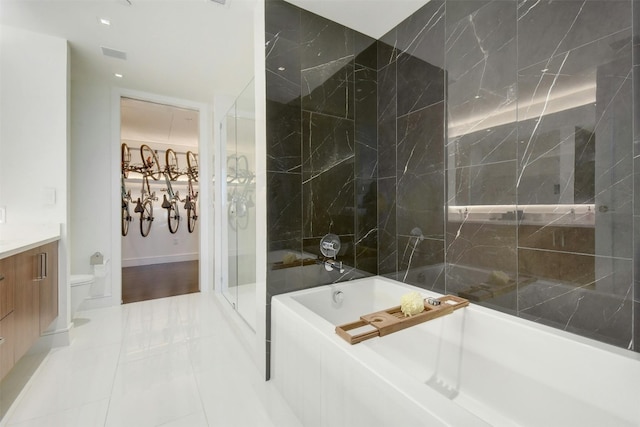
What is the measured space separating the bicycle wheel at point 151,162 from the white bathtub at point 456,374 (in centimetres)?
500

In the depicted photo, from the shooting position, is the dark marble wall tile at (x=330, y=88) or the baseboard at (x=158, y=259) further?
the baseboard at (x=158, y=259)

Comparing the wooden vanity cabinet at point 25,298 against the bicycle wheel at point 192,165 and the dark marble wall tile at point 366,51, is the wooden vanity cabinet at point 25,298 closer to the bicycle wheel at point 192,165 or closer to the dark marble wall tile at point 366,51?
the dark marble wall tile at point 366,51

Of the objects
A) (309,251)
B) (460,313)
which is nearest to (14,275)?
(309,251)

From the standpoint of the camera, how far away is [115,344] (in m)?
2.32

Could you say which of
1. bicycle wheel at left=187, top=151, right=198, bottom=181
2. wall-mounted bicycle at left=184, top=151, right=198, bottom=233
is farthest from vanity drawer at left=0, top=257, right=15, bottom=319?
wall-mounted bicycle at left=184, top=151, right=198, bottom=233

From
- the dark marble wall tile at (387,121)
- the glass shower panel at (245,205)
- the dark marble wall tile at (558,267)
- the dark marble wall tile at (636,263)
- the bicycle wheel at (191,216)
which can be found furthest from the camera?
the bicycle wheel at (191,216)

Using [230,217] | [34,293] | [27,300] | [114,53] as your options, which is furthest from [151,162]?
[27,300]

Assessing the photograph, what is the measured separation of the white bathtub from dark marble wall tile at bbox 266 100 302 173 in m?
0.92

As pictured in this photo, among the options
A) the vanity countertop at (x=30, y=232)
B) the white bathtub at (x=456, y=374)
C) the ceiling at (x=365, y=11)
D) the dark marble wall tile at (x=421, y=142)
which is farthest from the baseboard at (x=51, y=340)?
the ceiling at (x=365, y=11)

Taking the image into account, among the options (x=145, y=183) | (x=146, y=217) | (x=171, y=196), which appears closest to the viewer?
(x=145, y=183)

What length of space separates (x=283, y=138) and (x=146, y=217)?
211 inches

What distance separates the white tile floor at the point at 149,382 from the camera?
1514mm

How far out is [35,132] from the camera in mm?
2258

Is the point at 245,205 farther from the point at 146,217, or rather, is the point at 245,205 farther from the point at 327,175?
the point at 146,217
